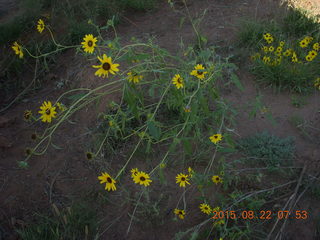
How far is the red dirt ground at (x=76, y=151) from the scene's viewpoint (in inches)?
88.7

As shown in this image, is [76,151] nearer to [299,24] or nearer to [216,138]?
[216,138]

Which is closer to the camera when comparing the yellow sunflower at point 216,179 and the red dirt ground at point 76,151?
the yellow sunflower at point 216,179

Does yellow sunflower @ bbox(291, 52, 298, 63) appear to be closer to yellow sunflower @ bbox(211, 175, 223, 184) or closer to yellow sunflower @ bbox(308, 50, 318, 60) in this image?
yellow sunflower @ bbox(308, 50, 318, 60)

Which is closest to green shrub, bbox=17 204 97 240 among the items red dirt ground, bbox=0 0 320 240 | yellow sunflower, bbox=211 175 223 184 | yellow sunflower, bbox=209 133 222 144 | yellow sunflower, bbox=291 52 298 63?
red dirt ground, bbox=0 0 320 240

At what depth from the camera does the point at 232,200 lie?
2.17 m

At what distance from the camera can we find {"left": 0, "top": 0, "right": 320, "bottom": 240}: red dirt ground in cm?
225

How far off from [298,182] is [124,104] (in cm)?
144

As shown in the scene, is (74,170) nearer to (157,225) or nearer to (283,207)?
(157,225)

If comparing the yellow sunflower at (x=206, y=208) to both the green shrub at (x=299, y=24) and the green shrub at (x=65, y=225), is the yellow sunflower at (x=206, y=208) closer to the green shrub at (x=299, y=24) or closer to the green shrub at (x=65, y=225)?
the green shrub at (x=65, y=225)

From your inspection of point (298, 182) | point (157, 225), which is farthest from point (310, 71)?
point (157, 225)

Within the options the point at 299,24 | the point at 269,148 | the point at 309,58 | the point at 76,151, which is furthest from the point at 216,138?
the point at 299,24

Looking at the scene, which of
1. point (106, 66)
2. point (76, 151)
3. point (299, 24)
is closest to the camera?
point (106, 66)

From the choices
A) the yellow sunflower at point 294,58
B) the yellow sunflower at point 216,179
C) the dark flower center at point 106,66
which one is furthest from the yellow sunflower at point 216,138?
the yellow sunflower at point 294,58

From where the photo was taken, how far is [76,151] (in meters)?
2.70
